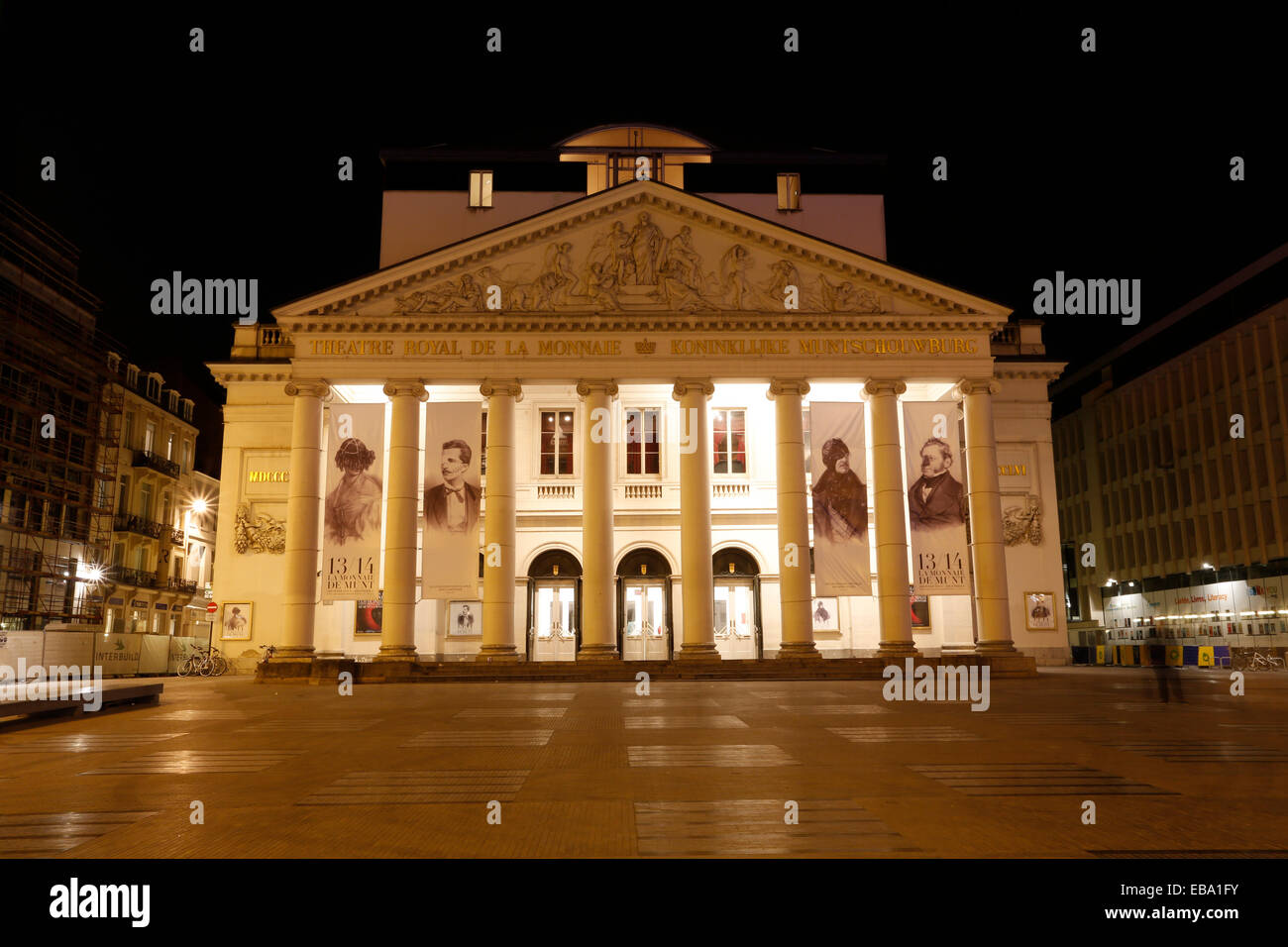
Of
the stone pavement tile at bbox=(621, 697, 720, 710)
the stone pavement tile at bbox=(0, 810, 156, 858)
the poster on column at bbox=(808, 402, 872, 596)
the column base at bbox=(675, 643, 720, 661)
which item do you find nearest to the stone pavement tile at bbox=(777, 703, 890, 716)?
the stone pavement tile at bbox=(621, 697, 720, 710)

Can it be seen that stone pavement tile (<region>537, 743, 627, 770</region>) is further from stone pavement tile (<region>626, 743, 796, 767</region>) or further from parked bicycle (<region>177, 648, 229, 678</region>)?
parked bicycle (<region>177, 648, 229, 678</region>)

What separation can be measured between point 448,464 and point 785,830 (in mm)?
26934

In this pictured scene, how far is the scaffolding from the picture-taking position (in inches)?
1585

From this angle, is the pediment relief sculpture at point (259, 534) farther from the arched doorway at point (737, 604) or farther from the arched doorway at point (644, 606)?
the arched doorway at point (737, 604)

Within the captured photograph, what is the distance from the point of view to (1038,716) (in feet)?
51.4

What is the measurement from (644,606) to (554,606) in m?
3.65

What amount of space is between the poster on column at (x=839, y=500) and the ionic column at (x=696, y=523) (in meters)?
3.74

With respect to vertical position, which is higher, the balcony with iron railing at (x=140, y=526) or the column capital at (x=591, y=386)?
the column capital at (x=591, y=386)

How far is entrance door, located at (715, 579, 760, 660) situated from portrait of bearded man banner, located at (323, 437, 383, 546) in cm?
1417

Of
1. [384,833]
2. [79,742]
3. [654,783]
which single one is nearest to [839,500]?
[79,742]

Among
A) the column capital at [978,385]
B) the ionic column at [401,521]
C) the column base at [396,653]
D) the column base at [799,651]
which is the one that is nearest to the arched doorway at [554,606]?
the ionic column at [401,521]

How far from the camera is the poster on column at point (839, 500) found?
104 feet

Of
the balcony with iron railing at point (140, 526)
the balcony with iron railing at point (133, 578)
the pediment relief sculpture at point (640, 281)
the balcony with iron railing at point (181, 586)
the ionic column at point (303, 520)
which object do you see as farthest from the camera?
the balcony with iron railing at point (181, 586)
